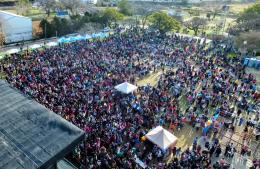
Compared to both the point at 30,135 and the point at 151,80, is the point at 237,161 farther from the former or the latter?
the point at 30,135

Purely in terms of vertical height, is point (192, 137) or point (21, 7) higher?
point (21, 7)

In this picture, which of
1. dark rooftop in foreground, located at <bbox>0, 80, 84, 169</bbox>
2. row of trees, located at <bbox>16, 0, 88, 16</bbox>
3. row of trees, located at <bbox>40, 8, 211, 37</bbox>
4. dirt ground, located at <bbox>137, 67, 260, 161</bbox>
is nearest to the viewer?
dark rooftop in foreground, located at <bbox>0, 80, 84, 169</bbox>

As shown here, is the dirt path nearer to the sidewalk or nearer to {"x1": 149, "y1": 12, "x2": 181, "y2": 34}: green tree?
the sidewalk

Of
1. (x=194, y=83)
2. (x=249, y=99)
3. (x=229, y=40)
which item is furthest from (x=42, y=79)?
(x=229, y=40)

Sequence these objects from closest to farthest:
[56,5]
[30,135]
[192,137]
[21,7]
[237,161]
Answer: [30,135] < [237,161] < [192,137] < [21,7] < [56,5]

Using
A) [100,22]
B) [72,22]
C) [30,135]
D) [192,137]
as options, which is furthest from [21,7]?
[30,135]

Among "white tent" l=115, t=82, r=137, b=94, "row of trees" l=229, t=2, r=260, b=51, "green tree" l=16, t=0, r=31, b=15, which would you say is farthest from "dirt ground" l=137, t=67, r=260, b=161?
"green tree" l=16, t=0, r=31, b=15

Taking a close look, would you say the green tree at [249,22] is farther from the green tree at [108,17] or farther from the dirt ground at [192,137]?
the dirt ground at [192,137]
